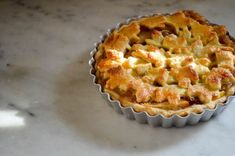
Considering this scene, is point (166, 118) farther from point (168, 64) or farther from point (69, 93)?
point (69, 93)

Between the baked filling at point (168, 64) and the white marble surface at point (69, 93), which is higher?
the baked filling at point (168, 64)

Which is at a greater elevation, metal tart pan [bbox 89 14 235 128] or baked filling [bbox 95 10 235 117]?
baked filling [bbox 95 10 235 117]

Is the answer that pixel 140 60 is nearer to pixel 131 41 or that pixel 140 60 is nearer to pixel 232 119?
pixel 131 41

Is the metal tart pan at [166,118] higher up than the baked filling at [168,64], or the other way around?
the baked filling at [168,64]

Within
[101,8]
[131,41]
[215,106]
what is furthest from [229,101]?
[101,8]

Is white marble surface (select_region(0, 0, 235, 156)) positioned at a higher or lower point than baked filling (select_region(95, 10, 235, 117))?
lower
